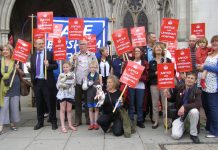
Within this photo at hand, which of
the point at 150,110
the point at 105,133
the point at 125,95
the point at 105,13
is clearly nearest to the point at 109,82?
the point at 125,95

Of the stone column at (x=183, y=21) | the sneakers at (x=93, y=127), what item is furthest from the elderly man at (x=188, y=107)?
the stone column at (x=183, y=21)

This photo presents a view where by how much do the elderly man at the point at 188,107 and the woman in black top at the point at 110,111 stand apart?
1071 millimetres

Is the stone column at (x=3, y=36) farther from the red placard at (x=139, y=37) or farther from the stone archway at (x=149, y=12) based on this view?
the red placard at (x=139, y=37)

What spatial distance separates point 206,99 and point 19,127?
3.96m

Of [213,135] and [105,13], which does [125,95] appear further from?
[105,13]

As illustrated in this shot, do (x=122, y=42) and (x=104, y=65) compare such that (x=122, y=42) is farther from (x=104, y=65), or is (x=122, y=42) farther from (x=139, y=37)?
(x=104, y=65)

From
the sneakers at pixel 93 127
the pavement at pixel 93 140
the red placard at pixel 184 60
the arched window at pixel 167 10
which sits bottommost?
the pavement at pixel 93 140

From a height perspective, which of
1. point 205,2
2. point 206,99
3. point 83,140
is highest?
point 205,2

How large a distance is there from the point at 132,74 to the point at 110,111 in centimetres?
82

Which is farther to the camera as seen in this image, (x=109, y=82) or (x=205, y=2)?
Result: (x=205, y=2)

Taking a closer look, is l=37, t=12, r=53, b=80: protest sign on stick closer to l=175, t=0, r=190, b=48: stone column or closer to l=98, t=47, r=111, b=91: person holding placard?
l=98, t=47, r=111, b=91: person holding placard

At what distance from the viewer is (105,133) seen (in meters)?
7.17

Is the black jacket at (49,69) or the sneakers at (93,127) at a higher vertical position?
the black jacket at (49,69)

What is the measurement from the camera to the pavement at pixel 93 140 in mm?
6263
